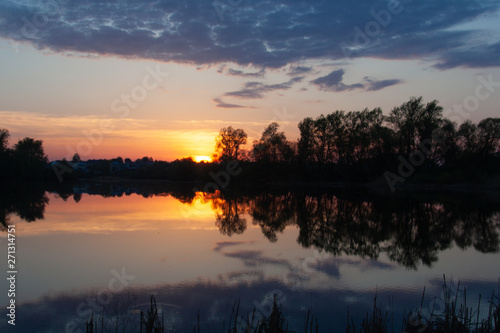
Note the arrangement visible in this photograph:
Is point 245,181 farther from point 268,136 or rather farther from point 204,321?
point 204,321

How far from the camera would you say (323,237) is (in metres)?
13.1

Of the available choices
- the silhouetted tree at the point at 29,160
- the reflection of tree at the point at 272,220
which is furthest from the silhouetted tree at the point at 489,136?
the silhouetted tree at the point at 29,160

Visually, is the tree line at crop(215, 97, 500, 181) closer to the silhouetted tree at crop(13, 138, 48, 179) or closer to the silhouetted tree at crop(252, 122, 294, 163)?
the silhouetted tree at crop(252, 122, 294, 163)

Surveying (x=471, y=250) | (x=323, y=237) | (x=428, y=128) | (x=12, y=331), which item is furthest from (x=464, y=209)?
(x=428, y=128)

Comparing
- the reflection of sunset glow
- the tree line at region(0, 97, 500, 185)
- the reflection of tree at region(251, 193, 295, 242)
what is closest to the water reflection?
the reflection of tree at region(251, 193, 295, 242)

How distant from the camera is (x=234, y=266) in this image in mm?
9086

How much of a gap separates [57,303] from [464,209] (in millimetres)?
21775

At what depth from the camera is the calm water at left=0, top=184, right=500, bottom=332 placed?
6.21 m

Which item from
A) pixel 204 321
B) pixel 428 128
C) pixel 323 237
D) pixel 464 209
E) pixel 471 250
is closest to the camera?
pixel 204 321

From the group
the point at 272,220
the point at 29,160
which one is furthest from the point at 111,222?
the point at 29,160

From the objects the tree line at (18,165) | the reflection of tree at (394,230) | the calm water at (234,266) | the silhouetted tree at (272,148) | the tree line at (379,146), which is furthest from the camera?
the silhouetted tree at (272,148)

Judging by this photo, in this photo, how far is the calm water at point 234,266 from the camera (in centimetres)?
621

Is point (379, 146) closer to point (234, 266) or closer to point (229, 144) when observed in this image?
point (229, 144)

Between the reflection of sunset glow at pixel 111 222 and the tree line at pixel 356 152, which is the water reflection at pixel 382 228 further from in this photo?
the tree line at pixel 356 152
